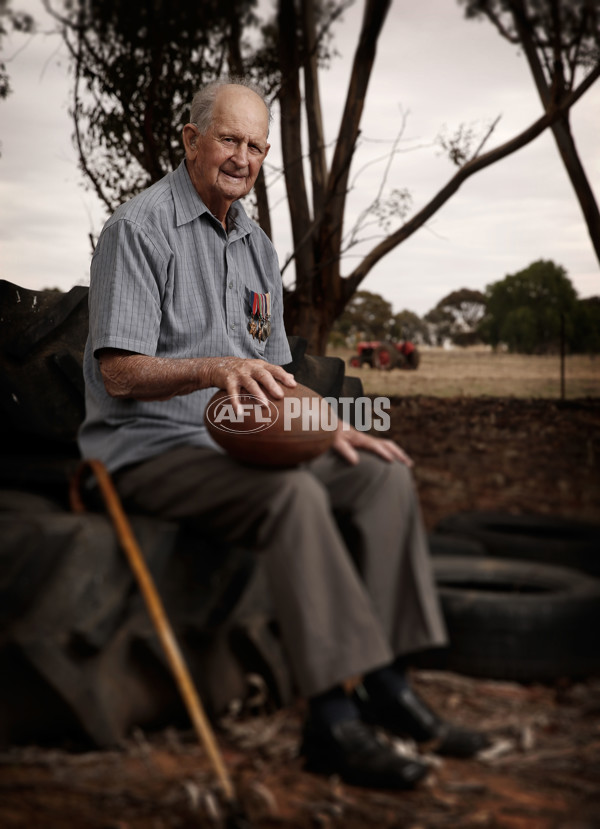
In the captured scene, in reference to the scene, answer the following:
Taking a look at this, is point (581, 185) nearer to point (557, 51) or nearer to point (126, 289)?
point (557, 51)

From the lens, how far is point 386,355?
124 inches

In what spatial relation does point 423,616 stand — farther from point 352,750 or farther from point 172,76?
point 172,76

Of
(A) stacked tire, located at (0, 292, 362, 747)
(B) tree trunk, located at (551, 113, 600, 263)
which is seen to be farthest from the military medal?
(B) tree trunk, located at (551, 113, 600, 263)

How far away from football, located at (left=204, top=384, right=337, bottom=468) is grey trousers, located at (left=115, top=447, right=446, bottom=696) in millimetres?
48

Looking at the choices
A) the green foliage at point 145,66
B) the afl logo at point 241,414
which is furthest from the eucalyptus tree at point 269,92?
the afl logo at point 241,414

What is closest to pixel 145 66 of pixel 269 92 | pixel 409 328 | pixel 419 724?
pixel 269 92

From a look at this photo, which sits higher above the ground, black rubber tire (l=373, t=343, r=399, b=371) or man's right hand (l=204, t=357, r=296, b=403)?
black rubber tire (l=373, t=343, r=399, b=371)

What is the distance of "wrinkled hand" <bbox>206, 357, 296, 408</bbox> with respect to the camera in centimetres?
228

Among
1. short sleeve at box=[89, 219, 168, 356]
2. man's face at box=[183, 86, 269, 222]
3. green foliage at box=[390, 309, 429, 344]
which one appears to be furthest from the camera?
green foliage at box=[390, 309, 429, 344]

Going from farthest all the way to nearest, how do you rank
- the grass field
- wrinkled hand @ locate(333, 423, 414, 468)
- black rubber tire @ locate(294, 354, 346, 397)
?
black rubber tire @ locate(294, 354, 346, 397) → the grass field → wrinkled hand @ locate(333, 423, 414, 468)

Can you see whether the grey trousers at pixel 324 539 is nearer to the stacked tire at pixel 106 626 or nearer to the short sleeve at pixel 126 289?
the stacked tire at pixel 106 626

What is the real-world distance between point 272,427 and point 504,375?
1.05 m

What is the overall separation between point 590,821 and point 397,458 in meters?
1.04

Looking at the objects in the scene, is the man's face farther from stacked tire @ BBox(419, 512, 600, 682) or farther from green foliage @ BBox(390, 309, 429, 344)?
stacked tire @ BBox(419, 512, 600, 682)
